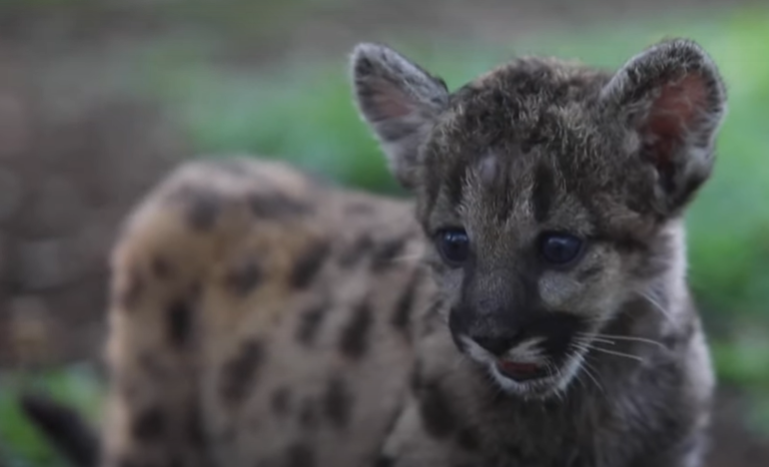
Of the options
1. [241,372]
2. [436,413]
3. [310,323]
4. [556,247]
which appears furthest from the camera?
[241,372]

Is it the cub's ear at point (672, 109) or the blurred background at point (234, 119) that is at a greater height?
the cub's ear at point (672, 109)

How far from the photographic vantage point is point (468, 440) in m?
6.45

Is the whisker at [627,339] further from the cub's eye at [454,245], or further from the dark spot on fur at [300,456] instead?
the dark spot on fur at [300,456]

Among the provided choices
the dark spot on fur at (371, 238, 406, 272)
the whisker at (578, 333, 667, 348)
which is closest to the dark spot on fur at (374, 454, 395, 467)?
the dark spot on fur at (371, 238, 406, 272)

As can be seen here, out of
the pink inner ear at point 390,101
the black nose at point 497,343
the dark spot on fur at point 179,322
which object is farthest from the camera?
the dark spot on fur at point 179,322


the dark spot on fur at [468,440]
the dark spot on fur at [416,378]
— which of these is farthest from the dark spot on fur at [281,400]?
the dark spot on fur at [468,440]

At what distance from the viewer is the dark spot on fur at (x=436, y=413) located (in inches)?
257

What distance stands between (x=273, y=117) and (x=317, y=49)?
3.58 metres

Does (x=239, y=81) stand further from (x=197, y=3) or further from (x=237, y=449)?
(x=237, y=449)

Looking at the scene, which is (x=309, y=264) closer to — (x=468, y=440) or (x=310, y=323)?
(x=310, y=323)

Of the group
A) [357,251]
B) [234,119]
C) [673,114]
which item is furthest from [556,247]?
[234,119]

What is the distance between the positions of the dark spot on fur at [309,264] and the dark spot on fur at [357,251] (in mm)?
119

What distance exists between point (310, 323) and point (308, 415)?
1.36ft

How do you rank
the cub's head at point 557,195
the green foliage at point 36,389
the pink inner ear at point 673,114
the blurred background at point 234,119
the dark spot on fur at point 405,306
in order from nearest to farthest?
the cub's head at point 557,195 < the pink inner ear at point 673,114 < the dark spot on fur at point 405,306 < the green foliage at point 36,389 < the blurred background at point 234,119
